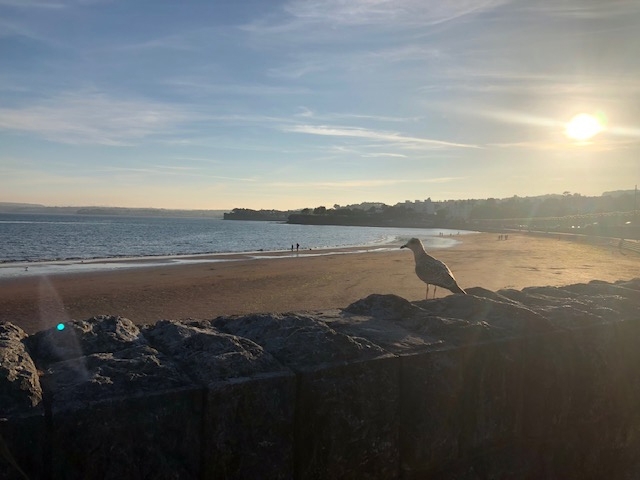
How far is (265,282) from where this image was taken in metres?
22.6

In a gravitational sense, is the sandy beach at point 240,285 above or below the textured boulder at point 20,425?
below

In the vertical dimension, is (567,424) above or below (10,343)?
below

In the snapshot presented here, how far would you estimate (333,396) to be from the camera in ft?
6.53

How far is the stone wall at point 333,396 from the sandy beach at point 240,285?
12283 millimetres

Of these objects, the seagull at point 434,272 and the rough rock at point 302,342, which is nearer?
the rough rock at point 302,342

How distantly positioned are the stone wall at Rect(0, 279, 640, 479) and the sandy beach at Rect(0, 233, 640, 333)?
12.3 meters

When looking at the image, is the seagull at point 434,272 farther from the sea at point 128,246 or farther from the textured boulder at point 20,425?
the sea at point 128,246

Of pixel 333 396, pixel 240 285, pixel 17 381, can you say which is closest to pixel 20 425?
pixel 17 381

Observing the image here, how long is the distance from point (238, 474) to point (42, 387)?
72 cm

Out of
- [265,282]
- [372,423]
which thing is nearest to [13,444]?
[372,423]

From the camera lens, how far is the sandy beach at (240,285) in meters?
15.7

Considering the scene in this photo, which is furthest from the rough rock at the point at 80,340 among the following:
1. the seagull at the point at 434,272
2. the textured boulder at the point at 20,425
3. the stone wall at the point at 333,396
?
the seagull at the point at 434,272

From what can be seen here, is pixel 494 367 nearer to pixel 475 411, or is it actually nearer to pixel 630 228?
pixel 475 411

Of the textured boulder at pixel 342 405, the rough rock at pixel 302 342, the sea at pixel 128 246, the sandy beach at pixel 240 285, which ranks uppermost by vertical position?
the rough rock at pixel 302 342
